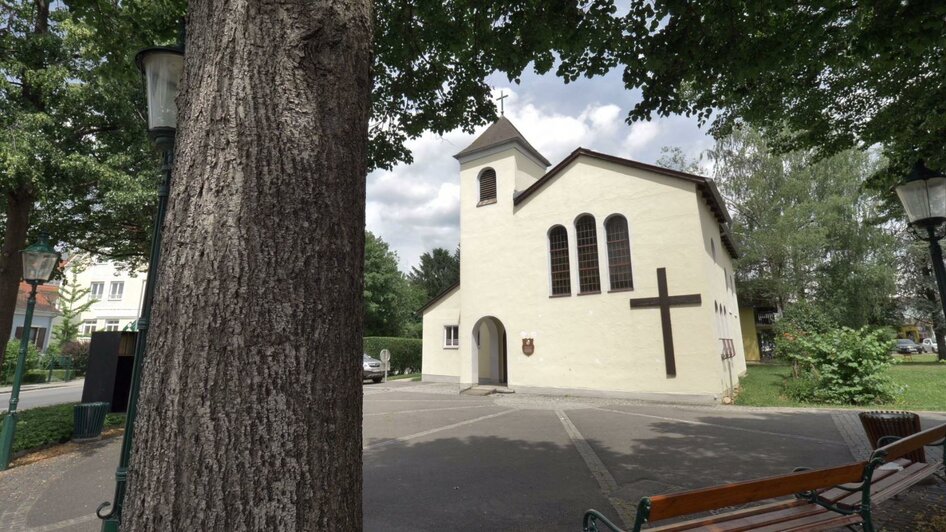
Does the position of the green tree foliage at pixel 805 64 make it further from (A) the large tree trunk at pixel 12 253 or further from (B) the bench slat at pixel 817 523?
(A) the large tree trunk at pixel 12 253

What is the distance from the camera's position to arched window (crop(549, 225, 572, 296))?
16.2 metres

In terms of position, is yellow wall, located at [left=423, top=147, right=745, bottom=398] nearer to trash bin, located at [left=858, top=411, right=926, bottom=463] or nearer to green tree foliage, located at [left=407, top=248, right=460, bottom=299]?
trash bin, located at [left=858, top=411, right=926, bottom=463]

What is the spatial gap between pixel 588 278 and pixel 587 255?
2.75 ft

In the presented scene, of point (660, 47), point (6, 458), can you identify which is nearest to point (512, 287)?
point (660, 47)

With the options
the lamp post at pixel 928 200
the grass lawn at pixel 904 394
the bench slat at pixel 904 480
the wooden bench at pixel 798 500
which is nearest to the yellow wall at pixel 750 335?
the grass lawn at pixel 904 394

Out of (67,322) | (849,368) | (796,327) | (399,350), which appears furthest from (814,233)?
(67,322)

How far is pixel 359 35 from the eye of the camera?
6.23 feet

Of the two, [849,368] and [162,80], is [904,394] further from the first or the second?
[162,80]

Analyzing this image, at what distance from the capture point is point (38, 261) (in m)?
7.57

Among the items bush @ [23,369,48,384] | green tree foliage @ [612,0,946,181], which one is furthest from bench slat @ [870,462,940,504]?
bush @ [23,369,48,384]

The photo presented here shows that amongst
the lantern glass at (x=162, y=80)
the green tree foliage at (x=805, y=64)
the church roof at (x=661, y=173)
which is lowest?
the lantern glass at (x=162, y=80)

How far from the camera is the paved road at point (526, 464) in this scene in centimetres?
485

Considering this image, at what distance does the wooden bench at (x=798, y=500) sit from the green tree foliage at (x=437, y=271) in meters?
40.9

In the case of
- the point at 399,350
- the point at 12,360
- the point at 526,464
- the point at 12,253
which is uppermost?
the point at 12,253
